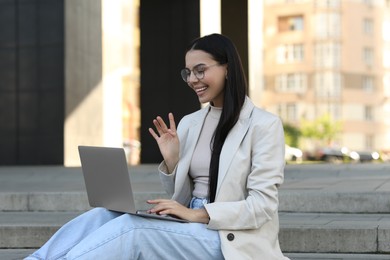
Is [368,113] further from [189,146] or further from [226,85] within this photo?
[226,85]

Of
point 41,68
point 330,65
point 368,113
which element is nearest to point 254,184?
point 41,68

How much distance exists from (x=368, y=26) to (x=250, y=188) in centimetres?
8787

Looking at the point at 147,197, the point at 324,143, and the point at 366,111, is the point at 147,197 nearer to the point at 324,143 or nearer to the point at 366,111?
the point at 324,143

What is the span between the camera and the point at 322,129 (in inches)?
3223

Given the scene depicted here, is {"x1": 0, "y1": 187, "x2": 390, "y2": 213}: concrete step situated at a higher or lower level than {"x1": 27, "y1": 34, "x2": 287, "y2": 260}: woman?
lower

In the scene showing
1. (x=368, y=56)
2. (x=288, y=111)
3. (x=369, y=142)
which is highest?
(x=368, y=56)

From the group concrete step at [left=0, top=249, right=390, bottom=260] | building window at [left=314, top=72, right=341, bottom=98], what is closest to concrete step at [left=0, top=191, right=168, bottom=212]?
concrete step at [left=0, top=249, right=390, bottom=260]

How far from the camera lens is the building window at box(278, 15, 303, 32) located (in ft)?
287

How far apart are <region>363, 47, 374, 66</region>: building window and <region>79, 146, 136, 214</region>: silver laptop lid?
86677 millimetres

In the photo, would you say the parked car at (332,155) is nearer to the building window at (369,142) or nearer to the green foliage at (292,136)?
the green foliage at (292,136)

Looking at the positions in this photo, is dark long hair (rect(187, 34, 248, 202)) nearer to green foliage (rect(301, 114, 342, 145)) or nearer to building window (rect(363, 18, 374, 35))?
green foliage (rect(301, 114, 342, 145))

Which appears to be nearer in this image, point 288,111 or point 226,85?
point 226,85

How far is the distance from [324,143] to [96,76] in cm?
6469

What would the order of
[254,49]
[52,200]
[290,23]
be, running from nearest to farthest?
[52,200], [254,49], [290,23]
